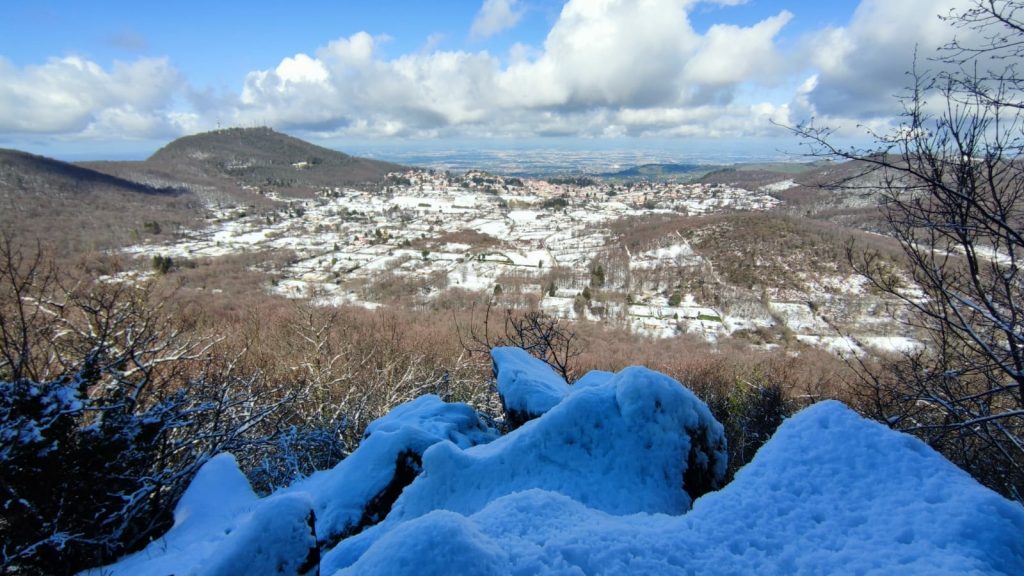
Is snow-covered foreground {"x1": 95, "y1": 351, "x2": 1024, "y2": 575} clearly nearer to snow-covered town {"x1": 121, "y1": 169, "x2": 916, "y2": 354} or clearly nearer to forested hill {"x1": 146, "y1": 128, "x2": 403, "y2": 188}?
snow-covered town {"x1": 121, "y1": 169, "x2": 916, "y2": 354}

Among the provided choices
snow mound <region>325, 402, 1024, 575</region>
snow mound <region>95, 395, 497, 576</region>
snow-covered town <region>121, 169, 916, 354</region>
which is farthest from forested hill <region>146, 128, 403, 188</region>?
snow mound <region>325, 402, 1024, 575</region>

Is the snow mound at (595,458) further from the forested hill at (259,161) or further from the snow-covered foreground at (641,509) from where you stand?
the forested hill at (259,161)

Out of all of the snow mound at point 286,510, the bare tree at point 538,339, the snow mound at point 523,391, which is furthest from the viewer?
the bare tree at point 538,339

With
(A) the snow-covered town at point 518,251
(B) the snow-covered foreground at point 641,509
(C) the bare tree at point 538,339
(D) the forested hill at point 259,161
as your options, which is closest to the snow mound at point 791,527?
(B) the snow-covered foreground at point 641,509

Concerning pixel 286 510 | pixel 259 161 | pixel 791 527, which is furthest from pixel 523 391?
pixel 259 161

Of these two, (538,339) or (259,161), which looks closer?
(538,339)

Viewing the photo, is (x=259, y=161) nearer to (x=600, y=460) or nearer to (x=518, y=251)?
(x=518, y=251)

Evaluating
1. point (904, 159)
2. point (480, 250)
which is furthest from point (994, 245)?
point (480, 250)
